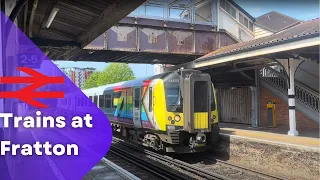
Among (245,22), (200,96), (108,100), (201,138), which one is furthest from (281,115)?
(245,22)

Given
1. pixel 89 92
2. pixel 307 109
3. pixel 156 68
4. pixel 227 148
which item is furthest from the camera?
pixel 156 68

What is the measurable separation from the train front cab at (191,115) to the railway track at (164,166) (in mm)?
582

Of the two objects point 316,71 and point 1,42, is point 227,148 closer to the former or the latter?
point 316,71

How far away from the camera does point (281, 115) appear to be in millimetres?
15195

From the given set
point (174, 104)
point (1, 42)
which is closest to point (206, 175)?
point (174, 104)

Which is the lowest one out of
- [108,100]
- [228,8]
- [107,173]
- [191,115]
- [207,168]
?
[207,168]

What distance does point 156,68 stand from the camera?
34.4 meters

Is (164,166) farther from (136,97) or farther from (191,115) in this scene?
(136,97)

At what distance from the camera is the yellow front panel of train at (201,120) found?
34.5ft

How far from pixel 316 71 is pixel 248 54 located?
489 centimetres

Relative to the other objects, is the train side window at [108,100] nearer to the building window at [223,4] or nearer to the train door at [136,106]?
the train door at [136,106]

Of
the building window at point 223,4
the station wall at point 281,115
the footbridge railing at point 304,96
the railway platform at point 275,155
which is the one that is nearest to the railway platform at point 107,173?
the railway platform at point 275,155

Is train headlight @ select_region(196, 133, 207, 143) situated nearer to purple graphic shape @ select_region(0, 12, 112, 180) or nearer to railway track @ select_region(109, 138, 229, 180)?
railway track @ select_region(109, 138, 229, 180)

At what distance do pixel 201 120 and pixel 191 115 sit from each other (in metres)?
0.46
